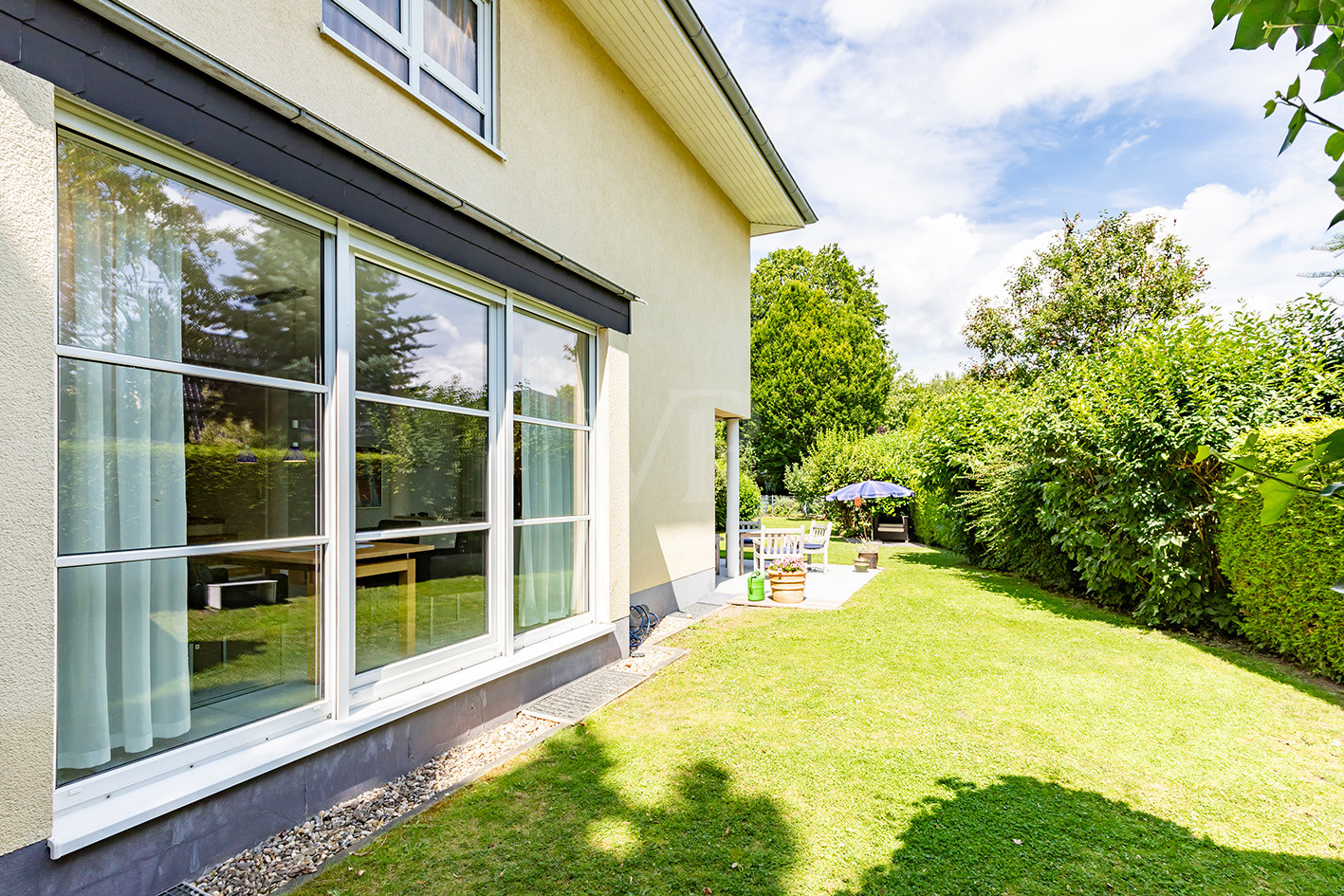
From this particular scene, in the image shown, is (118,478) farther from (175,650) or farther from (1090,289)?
(1090,289)

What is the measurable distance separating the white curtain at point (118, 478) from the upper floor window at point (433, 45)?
6.17 feet

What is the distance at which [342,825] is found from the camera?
368 centimetres

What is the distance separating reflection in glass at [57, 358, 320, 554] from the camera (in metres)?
2.94

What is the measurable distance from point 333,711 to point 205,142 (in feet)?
10.1

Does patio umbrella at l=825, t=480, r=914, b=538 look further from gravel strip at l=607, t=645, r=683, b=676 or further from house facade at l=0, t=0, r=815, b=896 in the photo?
house facade at l=0, t=0, r=815, b=896

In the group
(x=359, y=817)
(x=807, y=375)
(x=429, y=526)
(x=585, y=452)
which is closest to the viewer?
(x=359, y=817)

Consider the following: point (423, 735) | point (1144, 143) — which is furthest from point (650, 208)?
point (1144, 143)

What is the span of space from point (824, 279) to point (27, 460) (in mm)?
37149

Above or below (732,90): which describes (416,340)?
below

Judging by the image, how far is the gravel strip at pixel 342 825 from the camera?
10.4ft

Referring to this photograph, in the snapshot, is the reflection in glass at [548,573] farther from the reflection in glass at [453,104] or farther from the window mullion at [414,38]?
the window mullion at [414,38]

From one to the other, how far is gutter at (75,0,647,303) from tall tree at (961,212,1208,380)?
704 inches

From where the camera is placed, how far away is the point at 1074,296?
62.6 feet

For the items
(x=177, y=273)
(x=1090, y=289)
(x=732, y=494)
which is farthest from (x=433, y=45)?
(x=1090, y=289)
